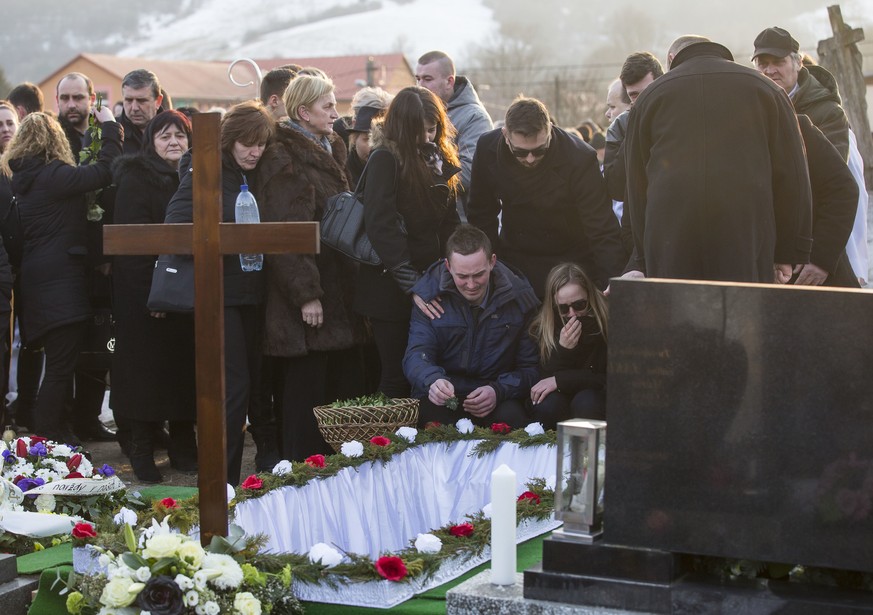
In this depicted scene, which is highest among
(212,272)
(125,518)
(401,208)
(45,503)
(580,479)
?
(401,208)

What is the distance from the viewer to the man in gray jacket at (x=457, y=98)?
6926 millimetres

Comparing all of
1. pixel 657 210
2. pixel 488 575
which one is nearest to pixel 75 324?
pixel 657 210

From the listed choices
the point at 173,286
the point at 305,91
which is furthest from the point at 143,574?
the point at 305,91

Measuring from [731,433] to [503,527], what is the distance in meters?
0.62

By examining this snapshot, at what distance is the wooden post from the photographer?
10109 millimetres

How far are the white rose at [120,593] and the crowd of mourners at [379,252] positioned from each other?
2.45 metres

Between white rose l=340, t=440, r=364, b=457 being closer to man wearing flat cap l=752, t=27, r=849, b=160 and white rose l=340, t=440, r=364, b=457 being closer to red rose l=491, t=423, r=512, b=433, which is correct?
red rose l=491, t=423, r=512, b=433

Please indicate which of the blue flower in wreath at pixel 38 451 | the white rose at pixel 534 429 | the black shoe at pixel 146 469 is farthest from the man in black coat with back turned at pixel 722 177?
the black shoe at pixel 146 469

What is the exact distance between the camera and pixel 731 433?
3.06 metres

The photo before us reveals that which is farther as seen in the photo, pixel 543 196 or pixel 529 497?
pixel 543 196

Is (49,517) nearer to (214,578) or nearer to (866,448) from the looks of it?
(214,578)

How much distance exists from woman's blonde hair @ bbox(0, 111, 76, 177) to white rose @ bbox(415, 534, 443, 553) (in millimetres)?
3877

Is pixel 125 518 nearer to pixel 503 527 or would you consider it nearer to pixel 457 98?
pixel 503 527

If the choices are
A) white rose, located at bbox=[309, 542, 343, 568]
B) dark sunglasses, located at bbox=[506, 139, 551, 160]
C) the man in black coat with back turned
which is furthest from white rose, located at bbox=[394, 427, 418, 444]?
dark sunglasses, located at bbox=[506, 139, 551, 160]
